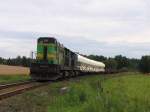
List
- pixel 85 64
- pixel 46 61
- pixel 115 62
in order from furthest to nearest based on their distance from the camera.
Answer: pixel 115 62
pixel 85 64
pixel 46 61

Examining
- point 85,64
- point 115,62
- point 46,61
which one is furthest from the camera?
point 115,62

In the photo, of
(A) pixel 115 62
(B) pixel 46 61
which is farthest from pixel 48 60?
(A) pixel 115 62

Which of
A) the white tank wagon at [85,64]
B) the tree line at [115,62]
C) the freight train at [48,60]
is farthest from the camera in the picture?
the tree line at [115,62]

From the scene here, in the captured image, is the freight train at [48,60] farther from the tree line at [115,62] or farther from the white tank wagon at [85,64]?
the tree line at [115,62]

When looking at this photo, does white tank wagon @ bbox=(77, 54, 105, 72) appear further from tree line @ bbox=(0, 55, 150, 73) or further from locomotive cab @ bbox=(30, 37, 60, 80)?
tree line @ bbox=(0, 55, 150, 73)

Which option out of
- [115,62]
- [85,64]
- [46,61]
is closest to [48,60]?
[46,61]

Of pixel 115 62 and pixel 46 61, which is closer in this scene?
pixel 46 61

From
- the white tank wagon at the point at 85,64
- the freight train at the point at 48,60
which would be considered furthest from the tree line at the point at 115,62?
the freight train at the point at 48,60

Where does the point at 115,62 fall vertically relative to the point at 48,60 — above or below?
below

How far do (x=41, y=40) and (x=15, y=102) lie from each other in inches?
788

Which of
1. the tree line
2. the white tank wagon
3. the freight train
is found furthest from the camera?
the tree line

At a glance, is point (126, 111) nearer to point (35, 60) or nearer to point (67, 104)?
point (67, 104)

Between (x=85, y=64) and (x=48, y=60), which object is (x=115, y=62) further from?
(x=48, y=60)

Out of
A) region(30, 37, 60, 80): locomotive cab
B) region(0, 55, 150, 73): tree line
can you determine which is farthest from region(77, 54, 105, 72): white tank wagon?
region(0, 55, 150, 73): tree line
